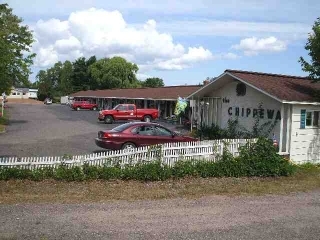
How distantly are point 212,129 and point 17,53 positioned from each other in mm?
20648

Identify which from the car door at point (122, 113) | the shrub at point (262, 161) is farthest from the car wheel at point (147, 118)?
the shrub at point (262, 161)

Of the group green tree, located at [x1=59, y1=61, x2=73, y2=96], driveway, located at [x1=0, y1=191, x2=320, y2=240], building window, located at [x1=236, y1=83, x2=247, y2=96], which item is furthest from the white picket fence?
green tree, located at [x1=59, y1=61, x2=73, y2=96]

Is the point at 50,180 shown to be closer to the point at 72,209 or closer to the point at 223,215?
the point at 72,209

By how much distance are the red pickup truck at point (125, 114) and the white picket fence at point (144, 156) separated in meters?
20.8

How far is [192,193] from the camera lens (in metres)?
10.6

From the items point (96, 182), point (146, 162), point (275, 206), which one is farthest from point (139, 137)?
point (275, 206)

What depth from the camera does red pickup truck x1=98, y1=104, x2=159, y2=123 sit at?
1323 inches

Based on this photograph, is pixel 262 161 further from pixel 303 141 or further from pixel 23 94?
pixel 23 94

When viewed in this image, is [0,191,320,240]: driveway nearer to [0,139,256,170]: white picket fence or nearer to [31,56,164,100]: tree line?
[0,139,256,170]: white picket fence

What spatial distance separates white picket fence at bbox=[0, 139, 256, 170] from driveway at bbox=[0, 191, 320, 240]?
8.98 ft

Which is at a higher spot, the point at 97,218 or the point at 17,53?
the point at 17,53

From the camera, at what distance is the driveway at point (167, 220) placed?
711cm

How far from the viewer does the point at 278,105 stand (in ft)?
54.4

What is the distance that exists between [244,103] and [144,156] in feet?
26.3
